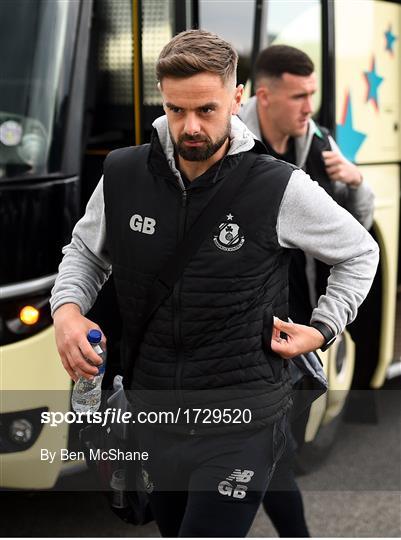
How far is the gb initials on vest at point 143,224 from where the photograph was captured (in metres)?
2.90

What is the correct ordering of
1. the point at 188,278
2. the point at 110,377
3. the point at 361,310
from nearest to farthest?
the point at 188,278, the point at 110,377, the point at 361,310

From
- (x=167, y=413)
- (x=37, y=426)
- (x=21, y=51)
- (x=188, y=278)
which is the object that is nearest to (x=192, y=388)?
(x=167, y=413)

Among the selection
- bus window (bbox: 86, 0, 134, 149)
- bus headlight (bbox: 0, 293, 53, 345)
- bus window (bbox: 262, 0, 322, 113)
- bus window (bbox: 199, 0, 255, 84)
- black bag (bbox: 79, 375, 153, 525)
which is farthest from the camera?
bus window (bbox: 262, 0, 322, 113)

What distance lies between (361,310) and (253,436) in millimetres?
3213

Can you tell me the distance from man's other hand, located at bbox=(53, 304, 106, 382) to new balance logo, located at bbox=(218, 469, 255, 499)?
1.53 ft

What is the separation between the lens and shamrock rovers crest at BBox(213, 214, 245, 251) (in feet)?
9.32

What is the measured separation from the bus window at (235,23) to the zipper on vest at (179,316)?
204cm

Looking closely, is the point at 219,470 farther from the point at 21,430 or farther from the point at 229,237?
the point at 21,430

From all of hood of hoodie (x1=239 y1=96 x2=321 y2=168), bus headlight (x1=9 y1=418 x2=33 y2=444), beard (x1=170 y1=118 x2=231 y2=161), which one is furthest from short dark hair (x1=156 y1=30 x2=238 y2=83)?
bus headlight (x1=9 y1=418 x2=33 y2=444)

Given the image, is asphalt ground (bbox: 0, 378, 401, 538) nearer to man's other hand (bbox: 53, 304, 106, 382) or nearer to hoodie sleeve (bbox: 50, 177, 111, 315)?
hoodie sleeve (bbox: 50, 177, 111, 315)

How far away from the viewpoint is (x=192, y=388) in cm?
291

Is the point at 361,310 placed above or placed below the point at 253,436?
below

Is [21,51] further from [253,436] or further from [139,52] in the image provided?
[253,436]

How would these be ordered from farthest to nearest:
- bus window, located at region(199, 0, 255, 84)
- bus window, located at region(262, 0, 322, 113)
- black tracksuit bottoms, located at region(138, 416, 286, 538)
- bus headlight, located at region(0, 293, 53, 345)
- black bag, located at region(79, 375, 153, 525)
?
bus window, located at region(262, 0, 322, 113) < bus window, located at region(199, 0, 255, 84) < bus headlight, located at region(0, 293, 53, 345) < black bag, located at region(79, 375, 153, 525) < black tracksuit bottoms, located at region(138, 416, 286, 538)
